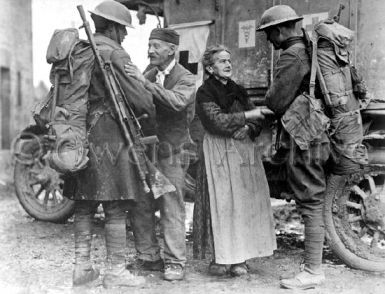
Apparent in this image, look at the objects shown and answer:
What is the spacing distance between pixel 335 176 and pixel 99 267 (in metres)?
2.28

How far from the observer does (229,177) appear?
411 centimetres

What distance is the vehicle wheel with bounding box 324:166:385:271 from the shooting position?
4359 millimetres

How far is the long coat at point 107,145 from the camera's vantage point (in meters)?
3.76

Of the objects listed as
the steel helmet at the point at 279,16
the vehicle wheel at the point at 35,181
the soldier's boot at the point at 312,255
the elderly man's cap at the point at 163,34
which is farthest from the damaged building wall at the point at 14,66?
the soldier's boot at the point at 312,255

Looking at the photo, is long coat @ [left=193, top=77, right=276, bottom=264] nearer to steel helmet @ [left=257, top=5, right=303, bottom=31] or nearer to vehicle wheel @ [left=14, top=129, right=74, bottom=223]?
steel helmet @ [left=257, top=5, right=303, bottom=31]

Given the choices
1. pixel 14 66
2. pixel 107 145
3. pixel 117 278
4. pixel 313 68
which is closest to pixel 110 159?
pixel 107 145

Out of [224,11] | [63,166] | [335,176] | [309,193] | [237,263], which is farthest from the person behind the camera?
[224,11]

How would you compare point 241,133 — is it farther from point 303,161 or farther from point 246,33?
point 246,33

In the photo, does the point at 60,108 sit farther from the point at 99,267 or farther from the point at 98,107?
the point at 99,267

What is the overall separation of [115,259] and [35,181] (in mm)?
2990

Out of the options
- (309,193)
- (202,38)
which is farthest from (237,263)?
(202,38)

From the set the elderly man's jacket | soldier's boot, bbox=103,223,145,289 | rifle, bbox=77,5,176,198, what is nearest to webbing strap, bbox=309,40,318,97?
the elderly man's jacket

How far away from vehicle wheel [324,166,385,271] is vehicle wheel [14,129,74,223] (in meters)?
3.30

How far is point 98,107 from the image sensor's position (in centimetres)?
383
